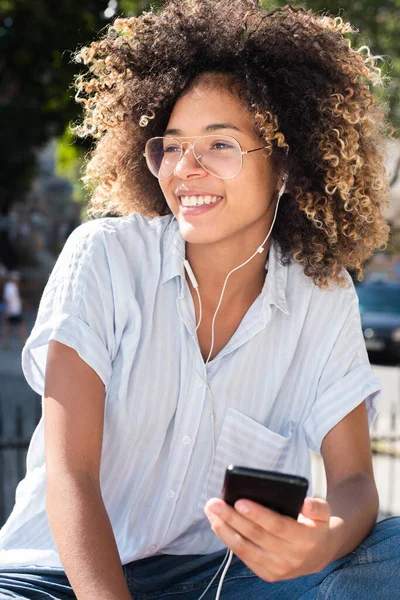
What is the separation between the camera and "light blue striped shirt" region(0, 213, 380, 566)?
226 centimetres

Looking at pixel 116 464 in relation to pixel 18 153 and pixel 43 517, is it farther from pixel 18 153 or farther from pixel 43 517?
pixel 18 153

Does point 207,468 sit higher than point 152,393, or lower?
lower

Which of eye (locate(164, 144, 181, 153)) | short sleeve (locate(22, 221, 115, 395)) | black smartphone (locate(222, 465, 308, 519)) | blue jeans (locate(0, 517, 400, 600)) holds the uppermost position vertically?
eye (locate(164, 144, 181, 153))

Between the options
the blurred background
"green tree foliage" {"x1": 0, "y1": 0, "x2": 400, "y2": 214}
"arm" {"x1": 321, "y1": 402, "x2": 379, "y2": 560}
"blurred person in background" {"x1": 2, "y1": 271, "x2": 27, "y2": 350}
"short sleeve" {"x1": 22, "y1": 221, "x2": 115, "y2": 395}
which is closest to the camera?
"arm" {"x1": 321, "y1": 402, "x2": 379, "y2": 560}

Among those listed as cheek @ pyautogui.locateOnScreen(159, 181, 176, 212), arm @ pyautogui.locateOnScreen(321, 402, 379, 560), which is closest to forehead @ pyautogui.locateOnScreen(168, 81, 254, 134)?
cheek @ pyautogui.locateOnScreen(159, 181, 176, 212)

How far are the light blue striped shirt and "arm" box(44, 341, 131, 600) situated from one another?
0.24 feet

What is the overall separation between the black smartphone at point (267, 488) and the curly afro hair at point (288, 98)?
1046 millimetres

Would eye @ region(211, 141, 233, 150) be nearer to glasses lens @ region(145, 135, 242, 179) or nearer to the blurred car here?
glasses lens @ region(145, 135, 242, 179)

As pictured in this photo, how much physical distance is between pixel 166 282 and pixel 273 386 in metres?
0.43

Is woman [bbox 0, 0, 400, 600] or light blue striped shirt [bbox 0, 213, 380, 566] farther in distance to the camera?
light blue striped shirt [bbox 0, 213, 380, 566]

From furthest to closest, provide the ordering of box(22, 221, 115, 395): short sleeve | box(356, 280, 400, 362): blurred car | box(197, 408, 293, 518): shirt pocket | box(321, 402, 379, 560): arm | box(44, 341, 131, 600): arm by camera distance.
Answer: box(356, 280, 400, 362): blurred car < box(197, 408, 293, 518): shirt pocket < box(22, 221, 115, 395): short sleeve < box(321, 402, 379, 560): arm < box(44, 341, 131, 600): arm

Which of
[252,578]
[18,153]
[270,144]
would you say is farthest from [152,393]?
[18,153]

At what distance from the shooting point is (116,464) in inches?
89.9

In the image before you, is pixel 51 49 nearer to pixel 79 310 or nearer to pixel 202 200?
pixel 202 200
